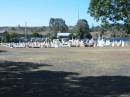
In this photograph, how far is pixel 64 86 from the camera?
51.2 ft

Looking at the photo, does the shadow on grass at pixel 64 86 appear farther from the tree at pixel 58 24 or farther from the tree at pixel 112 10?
the tree at pixel 58 24

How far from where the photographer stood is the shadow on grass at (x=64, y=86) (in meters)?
13.6

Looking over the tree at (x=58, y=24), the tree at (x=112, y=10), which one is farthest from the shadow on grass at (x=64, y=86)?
the tree at (x=58, y=24)

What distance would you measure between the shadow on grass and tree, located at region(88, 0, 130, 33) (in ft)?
8.48

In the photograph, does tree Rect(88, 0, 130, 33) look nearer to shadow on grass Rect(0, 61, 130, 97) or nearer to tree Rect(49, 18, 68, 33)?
shadow on grass Rect(0, 61, 130, 97)

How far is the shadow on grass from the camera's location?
→ 13.6m

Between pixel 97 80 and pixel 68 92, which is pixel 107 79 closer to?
pixel 97 80

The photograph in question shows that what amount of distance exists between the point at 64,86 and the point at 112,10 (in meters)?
4.42

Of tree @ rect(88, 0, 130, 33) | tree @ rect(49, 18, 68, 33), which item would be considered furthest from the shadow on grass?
tree @ rect(49, 18, 68, 33)

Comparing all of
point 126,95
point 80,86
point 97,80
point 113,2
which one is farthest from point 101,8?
point 97,80

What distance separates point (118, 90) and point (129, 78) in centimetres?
389

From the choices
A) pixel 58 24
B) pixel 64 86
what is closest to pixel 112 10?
pixel 64 86

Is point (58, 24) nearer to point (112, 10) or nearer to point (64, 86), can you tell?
point (64, 86)

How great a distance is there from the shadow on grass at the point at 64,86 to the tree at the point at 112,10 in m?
2.59
